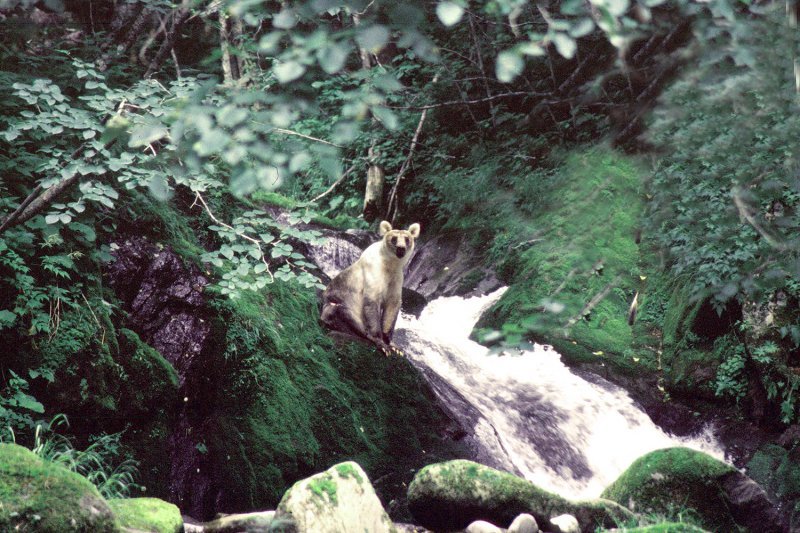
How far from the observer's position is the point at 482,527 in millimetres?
5000

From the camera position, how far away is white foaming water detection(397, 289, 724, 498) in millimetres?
7375

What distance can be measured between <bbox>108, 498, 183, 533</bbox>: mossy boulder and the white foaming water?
3688 millimetres

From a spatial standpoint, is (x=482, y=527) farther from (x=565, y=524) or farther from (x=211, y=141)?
(x=211, y=141)

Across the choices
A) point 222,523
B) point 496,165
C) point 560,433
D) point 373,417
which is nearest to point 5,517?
point 222,523

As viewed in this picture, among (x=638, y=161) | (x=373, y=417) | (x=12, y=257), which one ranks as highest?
(x=638, y=161)

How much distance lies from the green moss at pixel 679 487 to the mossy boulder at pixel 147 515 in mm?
3896

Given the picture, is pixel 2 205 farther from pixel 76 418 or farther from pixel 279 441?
pixel 279 441

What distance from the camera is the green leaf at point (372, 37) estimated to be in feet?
4.86

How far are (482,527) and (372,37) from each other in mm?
4305

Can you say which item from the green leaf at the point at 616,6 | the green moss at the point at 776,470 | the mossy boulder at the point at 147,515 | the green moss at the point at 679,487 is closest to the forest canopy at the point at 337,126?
the green leaf at the point at 616,6

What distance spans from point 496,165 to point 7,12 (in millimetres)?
9102

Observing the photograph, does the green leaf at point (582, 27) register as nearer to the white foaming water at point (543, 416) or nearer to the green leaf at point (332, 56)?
the green leaf at point (332, 56)

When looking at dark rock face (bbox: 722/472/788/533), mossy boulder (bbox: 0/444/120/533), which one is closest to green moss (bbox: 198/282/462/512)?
mossy boulder (bbox: 0/444/120/533)

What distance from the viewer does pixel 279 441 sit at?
5.71m
